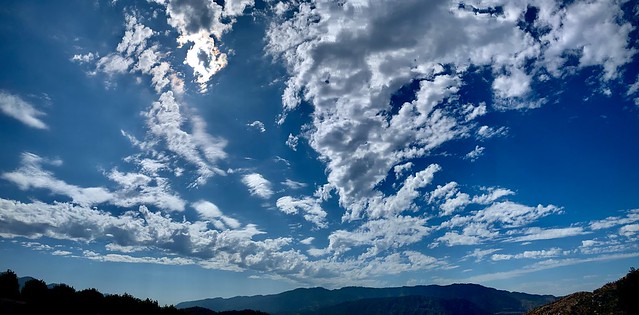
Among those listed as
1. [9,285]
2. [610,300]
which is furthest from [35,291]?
[610,300]

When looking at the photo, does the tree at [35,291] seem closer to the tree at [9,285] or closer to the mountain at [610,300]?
the tree at [9,285]

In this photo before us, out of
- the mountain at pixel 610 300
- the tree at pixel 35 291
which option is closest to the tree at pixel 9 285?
the tree at pixel 35 291

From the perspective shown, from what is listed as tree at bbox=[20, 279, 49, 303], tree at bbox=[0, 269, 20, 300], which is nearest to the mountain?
tree at bbox=[20, 279, 49, 303]

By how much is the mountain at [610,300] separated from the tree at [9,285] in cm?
9918

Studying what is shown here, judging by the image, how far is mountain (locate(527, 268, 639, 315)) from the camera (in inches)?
2181

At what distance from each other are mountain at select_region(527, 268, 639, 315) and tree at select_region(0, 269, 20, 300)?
9918 centimetres

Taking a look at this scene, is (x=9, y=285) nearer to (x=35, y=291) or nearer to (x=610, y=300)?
(x=35, y=291)

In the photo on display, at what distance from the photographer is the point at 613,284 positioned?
6556 centimetres

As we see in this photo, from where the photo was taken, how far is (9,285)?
208 ft

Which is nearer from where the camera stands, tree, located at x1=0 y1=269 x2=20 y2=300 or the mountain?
the mountain

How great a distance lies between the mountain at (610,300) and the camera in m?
55.4

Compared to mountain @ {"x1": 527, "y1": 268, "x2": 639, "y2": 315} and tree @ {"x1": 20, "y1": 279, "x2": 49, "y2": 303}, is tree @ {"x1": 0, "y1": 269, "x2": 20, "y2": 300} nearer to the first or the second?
tree @ {"x1": 20, "y1": 279, "x2": 49, "y2": 303}

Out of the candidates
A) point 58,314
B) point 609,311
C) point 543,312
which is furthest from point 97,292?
point 609,311

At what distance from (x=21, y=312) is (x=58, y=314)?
8881 mm
